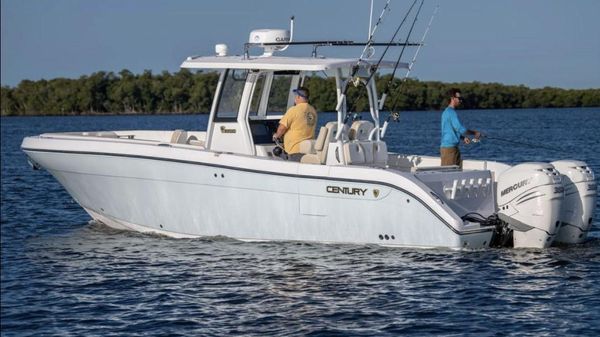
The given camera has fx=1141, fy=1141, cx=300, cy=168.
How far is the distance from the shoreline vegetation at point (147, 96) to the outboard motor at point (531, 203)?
3061 inches

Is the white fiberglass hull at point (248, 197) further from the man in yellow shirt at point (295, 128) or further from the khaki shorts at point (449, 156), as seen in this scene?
the khaki shorts at point (449, 156)

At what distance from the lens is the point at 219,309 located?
1167cm

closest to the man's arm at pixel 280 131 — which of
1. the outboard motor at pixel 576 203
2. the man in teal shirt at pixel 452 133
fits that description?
the man in teal shirt at pixel 452 133

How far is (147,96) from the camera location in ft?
326

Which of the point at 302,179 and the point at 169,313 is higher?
the point at 302,179

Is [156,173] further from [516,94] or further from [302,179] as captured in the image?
[516,94]

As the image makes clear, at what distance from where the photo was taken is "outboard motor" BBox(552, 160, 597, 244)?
553 inches

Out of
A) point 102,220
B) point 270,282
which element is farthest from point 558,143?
point 270,282

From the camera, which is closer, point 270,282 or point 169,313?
point 169,313

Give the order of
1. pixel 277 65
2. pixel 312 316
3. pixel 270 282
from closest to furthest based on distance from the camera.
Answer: pixel 312 316 < pixel 270 282 < pixel 277 65

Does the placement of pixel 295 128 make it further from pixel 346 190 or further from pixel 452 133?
pixel 452 133

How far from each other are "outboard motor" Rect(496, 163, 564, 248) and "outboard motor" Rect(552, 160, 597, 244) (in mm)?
409

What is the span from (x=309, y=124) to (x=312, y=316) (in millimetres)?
4414

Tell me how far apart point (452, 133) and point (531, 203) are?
226cm
